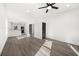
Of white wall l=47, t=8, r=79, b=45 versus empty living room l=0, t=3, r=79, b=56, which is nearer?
empty living room l=0, t=3, r=79, b=56

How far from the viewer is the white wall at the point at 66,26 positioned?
4348 millimetres

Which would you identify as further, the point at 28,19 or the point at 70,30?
the point at 70,30

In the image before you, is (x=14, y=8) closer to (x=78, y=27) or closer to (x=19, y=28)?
(x=19, y=28)

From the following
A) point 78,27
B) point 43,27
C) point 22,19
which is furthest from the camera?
point 43,27

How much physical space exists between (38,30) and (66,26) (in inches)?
107

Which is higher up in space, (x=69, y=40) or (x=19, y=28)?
(x=19, y=28)

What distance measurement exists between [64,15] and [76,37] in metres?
1.77

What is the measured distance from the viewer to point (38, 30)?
672 centimetres

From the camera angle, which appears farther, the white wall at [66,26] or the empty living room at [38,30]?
the white wall at [66,26]

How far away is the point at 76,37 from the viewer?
4.35m

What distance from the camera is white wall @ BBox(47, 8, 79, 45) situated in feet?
14.3

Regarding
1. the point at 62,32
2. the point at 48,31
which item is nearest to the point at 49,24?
the point at 48,31

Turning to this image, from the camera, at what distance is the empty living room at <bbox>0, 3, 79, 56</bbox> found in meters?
3.15

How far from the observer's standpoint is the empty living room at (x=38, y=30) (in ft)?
10.3
